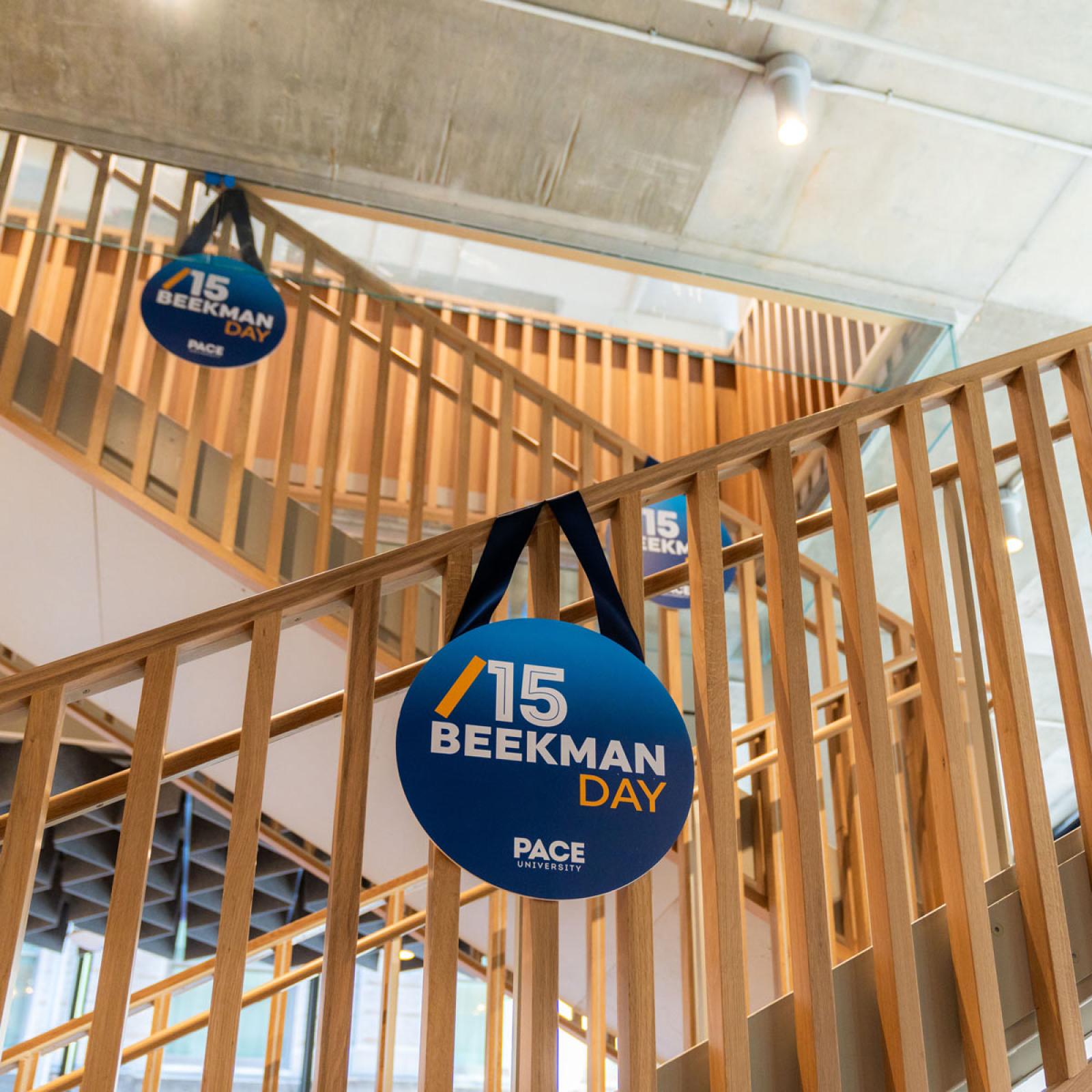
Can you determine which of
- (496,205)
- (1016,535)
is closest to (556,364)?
(496,205)

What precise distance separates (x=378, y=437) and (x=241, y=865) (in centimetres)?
235

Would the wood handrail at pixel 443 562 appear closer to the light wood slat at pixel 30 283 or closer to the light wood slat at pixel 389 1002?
the light wood slat at pixel 30 283

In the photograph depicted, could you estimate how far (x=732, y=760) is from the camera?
1890mm

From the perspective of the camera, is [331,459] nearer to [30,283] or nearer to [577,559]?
[30,283]

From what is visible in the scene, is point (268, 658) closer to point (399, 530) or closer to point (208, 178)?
point (208, 178)

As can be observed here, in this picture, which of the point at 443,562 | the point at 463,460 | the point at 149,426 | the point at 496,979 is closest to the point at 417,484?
the point at 463,460

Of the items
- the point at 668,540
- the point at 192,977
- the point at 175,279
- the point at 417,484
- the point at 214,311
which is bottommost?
the point at 192,977

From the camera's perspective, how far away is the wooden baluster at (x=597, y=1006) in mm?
2941

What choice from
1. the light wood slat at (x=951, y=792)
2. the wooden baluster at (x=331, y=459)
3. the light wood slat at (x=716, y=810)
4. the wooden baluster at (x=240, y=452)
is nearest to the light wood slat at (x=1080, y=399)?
the light wood slat at (x=951, y=792)

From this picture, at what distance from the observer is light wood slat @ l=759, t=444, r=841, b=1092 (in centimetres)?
167

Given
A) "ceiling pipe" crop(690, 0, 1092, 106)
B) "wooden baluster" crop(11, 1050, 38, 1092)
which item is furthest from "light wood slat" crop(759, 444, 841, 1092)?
"wooden baluster" crop(11, 1050, 38, 1092)

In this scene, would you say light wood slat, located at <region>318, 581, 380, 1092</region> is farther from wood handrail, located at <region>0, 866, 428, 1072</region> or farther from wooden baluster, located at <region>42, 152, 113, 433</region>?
wood handrail, located at <region>0, 866, 428, 1072</region>

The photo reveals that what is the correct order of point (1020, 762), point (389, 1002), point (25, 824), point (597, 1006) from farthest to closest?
point (389, 1002)
point (597, 1006)
point (1020, 762)
point (25, 824)

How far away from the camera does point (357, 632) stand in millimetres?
1790
